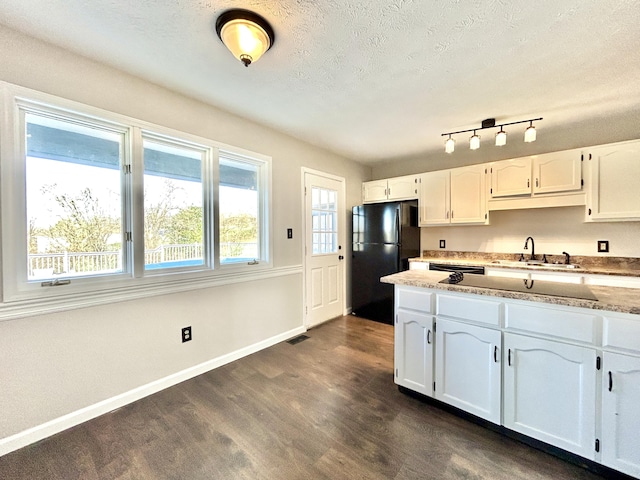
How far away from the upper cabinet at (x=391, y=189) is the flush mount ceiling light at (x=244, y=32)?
2.78 m

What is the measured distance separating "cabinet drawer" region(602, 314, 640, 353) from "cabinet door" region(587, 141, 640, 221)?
2.08 m

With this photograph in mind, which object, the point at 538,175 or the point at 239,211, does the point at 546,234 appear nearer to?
the point at 538,175

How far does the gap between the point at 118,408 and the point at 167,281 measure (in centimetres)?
92

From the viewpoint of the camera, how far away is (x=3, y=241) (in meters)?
1.51

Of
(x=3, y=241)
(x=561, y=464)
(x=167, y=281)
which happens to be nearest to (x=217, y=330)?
(x=167, y=281)

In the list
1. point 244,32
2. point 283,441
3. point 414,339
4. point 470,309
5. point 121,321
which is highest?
point 244,32

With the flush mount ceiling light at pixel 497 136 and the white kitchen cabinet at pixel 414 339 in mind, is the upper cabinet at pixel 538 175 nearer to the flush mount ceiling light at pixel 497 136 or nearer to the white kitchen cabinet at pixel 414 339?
the flush mount ceiling light at pixel 497 136

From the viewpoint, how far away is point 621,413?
127 centimetres

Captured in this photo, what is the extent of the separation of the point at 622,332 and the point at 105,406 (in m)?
3.06

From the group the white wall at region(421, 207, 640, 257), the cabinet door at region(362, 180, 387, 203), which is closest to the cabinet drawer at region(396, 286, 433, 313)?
the white wall at region(421, 207, 640, 257)

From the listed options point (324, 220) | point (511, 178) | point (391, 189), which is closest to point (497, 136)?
point (511, 178)

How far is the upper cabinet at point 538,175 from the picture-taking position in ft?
9.11

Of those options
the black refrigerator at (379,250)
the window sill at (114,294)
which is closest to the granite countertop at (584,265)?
the black refrigerator at (379,250)

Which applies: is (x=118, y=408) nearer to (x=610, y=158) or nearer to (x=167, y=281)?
(x=167, y=281)
